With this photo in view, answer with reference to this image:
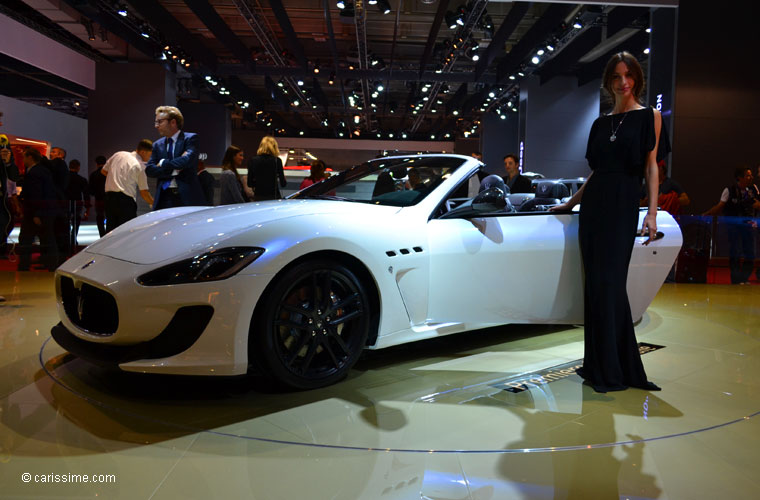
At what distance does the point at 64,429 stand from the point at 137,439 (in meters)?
0.35

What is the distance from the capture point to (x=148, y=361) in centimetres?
255

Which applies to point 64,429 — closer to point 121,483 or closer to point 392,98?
point 121,483

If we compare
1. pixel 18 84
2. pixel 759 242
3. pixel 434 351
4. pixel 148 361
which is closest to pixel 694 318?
pixel 434 351

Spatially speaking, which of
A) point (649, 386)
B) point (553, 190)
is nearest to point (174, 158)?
point (553, 190)

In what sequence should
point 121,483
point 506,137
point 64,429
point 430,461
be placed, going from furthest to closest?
point 506,137 → point 64,429 → point 430,461 → point 121,483

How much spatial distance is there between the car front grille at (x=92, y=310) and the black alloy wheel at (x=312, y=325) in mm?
639

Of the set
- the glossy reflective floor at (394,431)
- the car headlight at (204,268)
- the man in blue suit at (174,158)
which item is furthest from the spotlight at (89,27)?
the car headlight at (204,268)

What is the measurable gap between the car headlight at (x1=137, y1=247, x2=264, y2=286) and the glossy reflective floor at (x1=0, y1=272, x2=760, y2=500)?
612 mm

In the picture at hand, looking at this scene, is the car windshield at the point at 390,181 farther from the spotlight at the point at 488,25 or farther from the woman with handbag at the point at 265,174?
the spotlight at the point at 488,25

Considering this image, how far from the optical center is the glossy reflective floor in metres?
2.07

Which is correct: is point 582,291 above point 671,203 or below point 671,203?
below

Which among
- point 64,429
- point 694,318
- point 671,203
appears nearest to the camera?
point 64,429

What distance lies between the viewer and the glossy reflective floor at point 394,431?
2.07 m

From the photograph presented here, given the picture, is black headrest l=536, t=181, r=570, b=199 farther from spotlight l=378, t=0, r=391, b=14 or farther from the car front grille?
spotlight l=378, t=0, r=391, b=14
